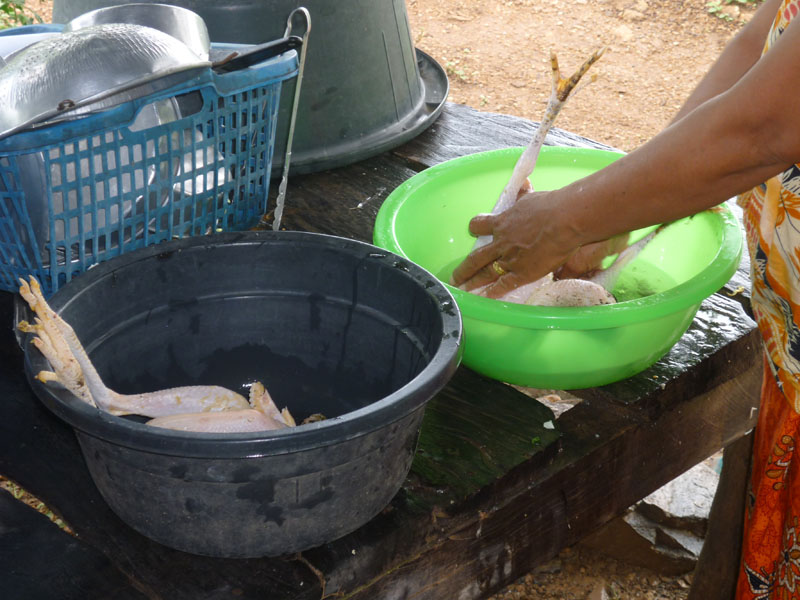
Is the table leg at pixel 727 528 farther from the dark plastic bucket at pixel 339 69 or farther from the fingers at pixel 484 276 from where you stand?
the dark plastic bucket at pixel 339 69

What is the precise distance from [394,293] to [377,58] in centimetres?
79

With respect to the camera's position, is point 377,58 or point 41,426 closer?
point 41,426

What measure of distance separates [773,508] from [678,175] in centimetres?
59

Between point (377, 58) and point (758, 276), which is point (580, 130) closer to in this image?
point (377, 58)

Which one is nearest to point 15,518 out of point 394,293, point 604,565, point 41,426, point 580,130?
point 41,426

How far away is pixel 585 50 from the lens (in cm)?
469

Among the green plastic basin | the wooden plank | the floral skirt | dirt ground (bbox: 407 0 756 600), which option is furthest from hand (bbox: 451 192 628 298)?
dirt ground (bbox: 407 0 756 600)

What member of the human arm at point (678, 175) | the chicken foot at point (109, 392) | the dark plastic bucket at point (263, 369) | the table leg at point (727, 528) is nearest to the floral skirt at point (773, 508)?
the table leg at point (727, 528)

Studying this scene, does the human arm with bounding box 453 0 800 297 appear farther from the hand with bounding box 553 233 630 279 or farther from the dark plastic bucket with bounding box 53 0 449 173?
the dark plastic bucket with bounding box 53 0 449 173

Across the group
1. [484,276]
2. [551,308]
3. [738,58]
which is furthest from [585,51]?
[551,308]

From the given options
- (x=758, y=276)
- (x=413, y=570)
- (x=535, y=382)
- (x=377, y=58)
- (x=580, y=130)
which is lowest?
(x=580, y=130)

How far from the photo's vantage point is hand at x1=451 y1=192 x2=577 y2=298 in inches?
42.1

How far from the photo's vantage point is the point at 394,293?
3.15 ft

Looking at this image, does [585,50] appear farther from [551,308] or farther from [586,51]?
[551,308]
